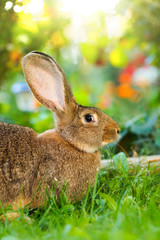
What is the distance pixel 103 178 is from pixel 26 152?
811mm

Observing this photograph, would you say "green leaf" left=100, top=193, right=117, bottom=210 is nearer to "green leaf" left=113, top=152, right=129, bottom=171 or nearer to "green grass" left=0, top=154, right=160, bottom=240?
"green grass" left=0, top=154, right=160, bottom=240

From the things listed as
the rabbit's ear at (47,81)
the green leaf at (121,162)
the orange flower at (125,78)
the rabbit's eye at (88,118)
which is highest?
the orange flower at (125,78)

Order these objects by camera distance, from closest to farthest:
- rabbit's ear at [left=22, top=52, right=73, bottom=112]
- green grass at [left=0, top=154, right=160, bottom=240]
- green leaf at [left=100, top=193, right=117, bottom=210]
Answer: green grass at [left=0, top=154, right=160, bottom=240] < green leaf at [left=100, top=193, right=117, bottom=210] < rabbit's ear at [left=22, top=52, right=73, bottom=112]

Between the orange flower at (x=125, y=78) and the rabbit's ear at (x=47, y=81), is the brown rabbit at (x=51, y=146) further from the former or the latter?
the orange flower at (x=125, y=78)

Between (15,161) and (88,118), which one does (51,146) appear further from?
(88,118)

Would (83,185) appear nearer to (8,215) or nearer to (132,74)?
(8,215)

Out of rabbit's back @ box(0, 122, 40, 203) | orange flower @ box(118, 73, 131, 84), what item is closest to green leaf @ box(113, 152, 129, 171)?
rabbit's back @ box(0, 122, 40, 203)

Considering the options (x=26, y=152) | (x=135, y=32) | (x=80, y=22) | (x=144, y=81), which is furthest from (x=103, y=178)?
(x=144, y=81)

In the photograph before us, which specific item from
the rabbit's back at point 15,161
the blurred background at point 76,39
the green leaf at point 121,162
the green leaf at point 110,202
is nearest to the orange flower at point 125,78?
the blurred background at point 76,39

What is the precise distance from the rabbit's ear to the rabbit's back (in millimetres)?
476

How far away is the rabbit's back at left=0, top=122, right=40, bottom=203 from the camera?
2.79 meters

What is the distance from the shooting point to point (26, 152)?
294 centimetres

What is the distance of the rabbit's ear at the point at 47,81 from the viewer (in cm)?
324

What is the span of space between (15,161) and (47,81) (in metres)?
0.91
